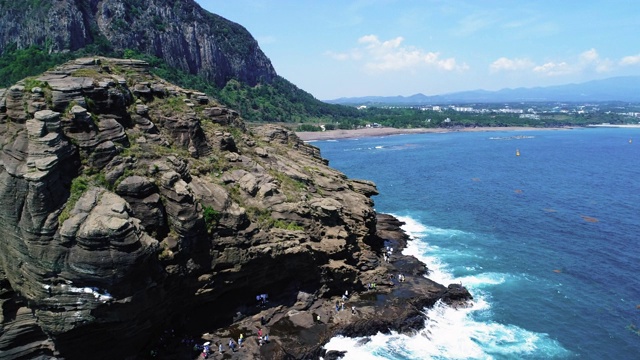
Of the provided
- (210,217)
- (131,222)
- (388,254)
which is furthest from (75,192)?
(388,254)

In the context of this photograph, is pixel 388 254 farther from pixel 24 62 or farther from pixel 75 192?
pixel 24 62

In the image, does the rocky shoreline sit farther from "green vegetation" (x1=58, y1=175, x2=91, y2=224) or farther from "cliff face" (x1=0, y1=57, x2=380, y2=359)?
"green vegetation" (x1=58, y1=175, x2=91, y2=224)

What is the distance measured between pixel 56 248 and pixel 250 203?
17595 millimetres

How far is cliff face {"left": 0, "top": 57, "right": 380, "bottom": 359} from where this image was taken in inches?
1209

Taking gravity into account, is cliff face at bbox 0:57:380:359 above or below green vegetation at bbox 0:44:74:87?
below

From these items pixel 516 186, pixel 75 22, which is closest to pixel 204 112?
pixel 516 186

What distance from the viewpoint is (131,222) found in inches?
1246

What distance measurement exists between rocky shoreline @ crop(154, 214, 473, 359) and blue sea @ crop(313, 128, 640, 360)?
1268 mm

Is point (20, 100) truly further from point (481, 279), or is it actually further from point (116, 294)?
point (481, 279)

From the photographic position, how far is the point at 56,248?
3045 cm

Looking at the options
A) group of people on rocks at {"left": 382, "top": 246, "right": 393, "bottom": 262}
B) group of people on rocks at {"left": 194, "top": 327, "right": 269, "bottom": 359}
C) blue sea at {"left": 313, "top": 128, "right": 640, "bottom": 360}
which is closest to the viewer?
group of people on rocks at {"left": 194, "top": 327, "right": 269, "bottom": 359}

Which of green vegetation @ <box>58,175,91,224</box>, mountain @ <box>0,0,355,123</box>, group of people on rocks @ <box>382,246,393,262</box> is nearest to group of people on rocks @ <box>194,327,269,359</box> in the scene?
green vegetation @ <box>58,175,91,224</box>

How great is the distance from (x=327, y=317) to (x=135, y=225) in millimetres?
20543

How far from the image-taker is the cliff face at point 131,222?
30719 mm
